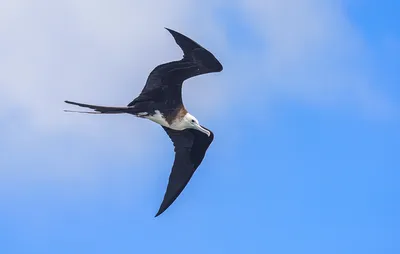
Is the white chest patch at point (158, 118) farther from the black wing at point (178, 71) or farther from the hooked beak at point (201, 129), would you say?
the hooked beak at point (201, 129)

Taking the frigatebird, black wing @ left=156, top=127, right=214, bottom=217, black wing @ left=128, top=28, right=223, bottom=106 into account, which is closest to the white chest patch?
the frigatebird

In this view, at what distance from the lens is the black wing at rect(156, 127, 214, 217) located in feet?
50.4

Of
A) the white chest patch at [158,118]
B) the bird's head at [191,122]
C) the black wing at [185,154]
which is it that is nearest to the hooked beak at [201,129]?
the bird's head at [191,122]

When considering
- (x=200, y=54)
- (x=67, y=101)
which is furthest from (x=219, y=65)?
(x=67, y=101)

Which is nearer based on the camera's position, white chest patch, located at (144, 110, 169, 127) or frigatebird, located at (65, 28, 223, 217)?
frigatebird, located at (65, 28, 223, 217)

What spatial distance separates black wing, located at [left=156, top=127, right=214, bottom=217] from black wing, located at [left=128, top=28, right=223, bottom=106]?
1.05 metres

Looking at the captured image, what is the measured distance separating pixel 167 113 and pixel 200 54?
4.54 ft

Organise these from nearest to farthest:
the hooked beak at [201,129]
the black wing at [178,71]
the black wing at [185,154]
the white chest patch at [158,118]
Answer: the black wing at [178,71]
the white chest patch at [158,118]
the hooked beak at [201,129]
the black wing at [185,154]

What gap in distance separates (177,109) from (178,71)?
724mm

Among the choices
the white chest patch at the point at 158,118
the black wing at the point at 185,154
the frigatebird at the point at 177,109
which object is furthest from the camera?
the black wing at the point at 185,154

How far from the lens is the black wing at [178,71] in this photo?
13500 millimetres

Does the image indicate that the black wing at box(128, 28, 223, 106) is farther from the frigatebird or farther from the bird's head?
the bird's head

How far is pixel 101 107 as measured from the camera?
1370 centimetres

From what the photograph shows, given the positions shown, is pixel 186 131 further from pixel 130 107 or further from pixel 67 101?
pixel 67 101
